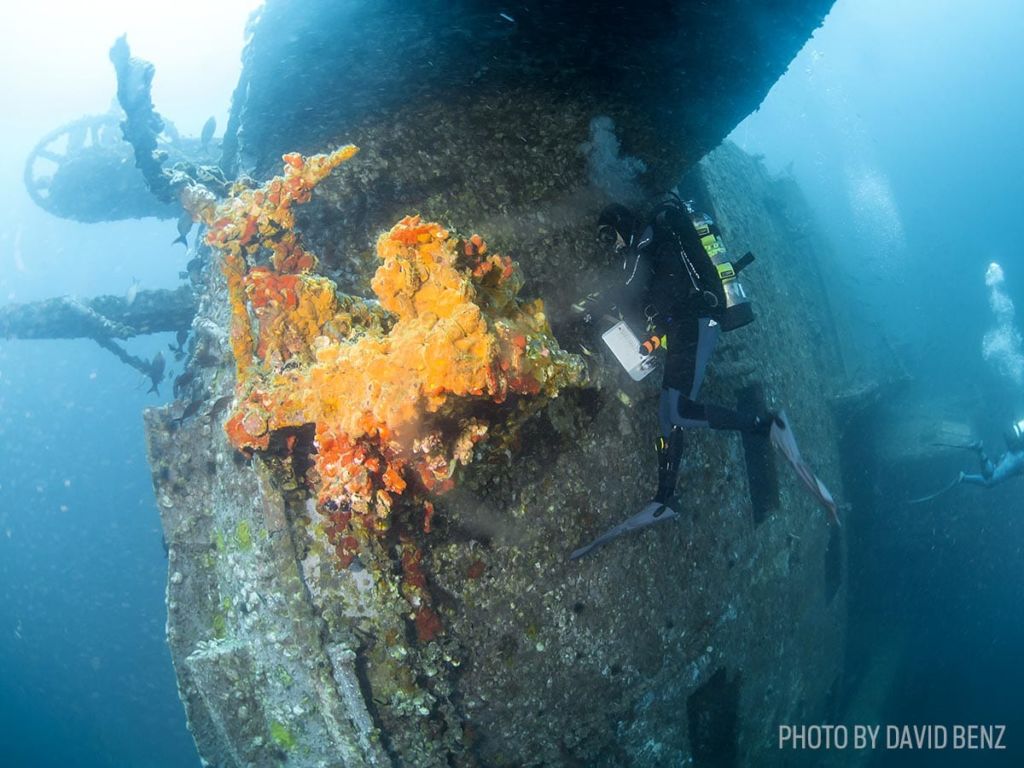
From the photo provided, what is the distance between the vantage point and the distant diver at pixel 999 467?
38.8 ft

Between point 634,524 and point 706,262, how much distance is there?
Answer: 6.72ft

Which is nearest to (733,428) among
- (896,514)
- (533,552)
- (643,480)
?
(643,480)

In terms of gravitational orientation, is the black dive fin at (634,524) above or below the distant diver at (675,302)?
below

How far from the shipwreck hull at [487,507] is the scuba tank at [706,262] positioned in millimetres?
686

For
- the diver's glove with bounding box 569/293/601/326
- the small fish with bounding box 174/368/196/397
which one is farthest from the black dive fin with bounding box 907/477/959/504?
the small fish with bounding box 174/368/196/397

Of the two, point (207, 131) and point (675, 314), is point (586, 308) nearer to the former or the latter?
point (675, 314)

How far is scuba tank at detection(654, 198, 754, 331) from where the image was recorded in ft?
13.3

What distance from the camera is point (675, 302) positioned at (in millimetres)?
4145

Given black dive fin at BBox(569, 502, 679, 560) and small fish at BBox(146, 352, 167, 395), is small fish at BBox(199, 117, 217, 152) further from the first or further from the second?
black dive fin at BBox(569, 502, 679, 560)

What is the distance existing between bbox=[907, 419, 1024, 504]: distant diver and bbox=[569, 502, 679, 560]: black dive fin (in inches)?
463

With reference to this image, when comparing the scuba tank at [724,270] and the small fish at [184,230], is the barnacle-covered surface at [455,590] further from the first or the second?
the small fish at [184,230]

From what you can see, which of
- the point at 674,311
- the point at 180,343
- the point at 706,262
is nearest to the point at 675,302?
the point at 674,311

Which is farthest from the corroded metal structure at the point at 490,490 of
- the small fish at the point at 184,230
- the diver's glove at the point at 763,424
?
the small fish at the point at 184,230

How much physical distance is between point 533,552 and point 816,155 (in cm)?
11078
